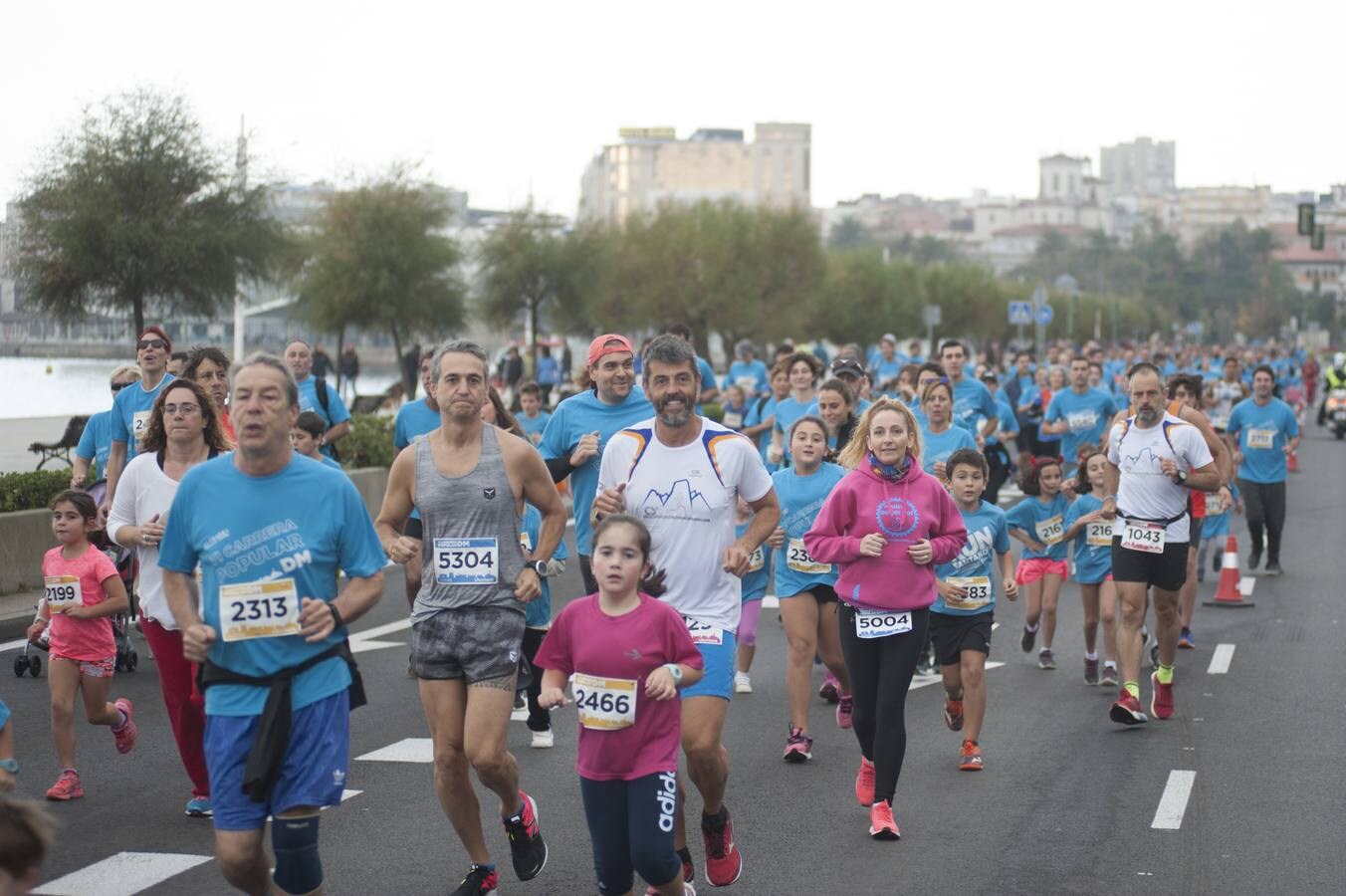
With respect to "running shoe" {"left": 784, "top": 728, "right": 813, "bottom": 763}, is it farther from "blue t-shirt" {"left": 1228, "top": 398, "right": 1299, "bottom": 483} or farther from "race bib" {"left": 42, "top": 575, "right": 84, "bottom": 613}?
"blue t-shirt" {"left": 1228, "top": 398, "right": 1299, "bottom": 483}

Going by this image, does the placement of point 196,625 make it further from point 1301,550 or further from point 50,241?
point 50,241

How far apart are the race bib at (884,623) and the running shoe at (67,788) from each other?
359cm

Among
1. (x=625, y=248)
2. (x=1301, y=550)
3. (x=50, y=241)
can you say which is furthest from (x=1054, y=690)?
(x=625, y=248)

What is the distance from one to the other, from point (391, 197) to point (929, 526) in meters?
34.8

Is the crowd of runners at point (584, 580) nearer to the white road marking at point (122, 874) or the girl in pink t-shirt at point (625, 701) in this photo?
the girl in pink t-shirt at point (625, 701)

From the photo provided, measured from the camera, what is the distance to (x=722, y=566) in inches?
266

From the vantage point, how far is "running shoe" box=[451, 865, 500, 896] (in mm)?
6652

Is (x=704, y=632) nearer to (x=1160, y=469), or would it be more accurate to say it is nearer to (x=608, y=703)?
(x=608, y=703)

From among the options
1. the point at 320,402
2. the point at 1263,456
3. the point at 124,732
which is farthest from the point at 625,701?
the point at 1263,456

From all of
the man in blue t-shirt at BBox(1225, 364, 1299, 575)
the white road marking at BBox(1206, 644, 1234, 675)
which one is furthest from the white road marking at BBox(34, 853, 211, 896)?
the man in blue t-shirt at BBox(1225, 364, 1299, 575)

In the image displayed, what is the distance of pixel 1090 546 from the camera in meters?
11.7

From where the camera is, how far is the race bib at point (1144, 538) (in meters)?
10.4

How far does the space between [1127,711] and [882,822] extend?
2.95m

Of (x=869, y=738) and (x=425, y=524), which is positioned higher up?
(x=425, y=524)
